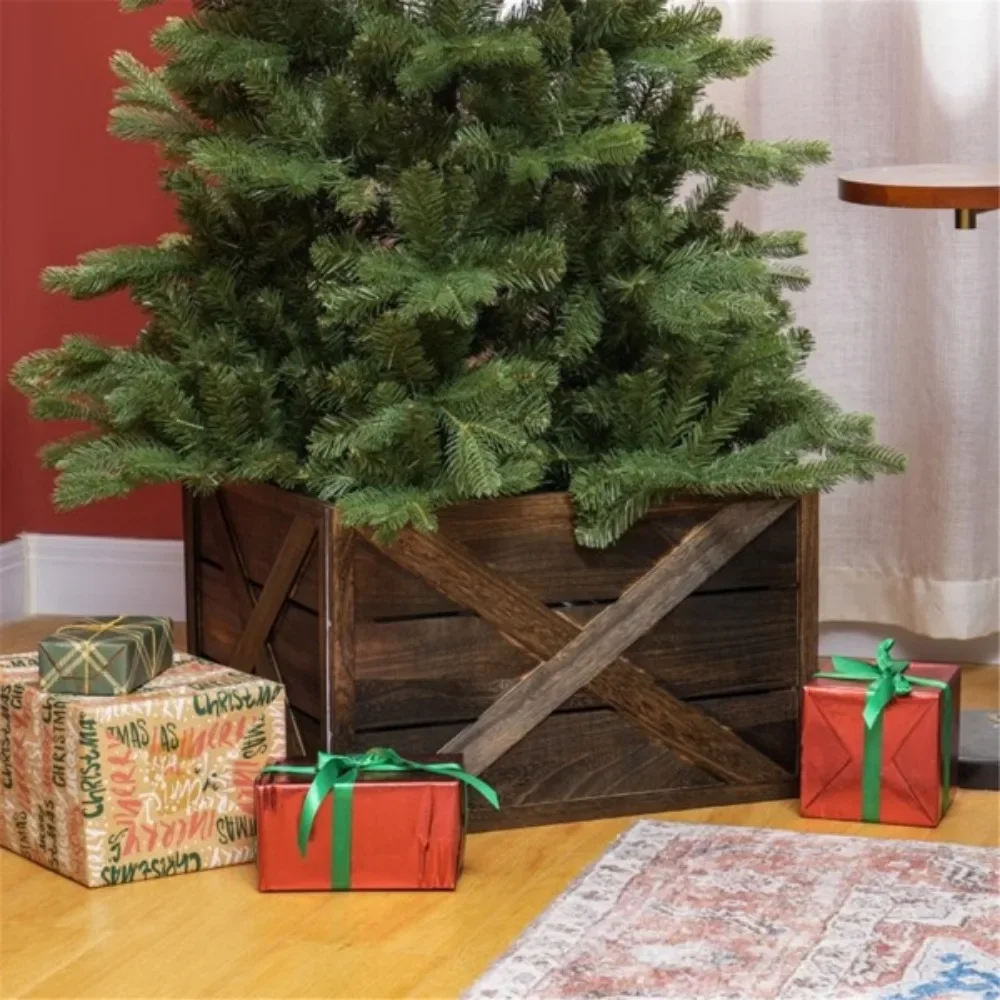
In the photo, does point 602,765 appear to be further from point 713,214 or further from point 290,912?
point 713,214

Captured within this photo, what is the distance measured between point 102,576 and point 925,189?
5.24 ft

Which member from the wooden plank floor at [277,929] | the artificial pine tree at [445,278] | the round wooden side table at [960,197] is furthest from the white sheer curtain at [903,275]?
the wooden plank floor at [277,929]

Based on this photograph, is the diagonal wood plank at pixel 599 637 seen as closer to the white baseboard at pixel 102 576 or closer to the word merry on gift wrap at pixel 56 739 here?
the word merry on gift wrap at pixel 56 739

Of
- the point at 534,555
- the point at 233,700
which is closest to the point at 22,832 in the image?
the point at 233,700

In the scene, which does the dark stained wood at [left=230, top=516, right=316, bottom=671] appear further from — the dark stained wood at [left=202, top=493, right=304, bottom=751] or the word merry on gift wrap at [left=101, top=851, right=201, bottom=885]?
the word merry on gift wrap at [left=101, top=851, right=201, bottom=885]

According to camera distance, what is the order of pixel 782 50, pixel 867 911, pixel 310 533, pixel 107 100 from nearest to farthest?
pixel 867 911 < pixel 310 533 < pixel 782 50 < pixel 107 100

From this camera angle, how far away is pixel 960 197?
89.4 inches

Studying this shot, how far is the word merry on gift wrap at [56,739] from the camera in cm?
204

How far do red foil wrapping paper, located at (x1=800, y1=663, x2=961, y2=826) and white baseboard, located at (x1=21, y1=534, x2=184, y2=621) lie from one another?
4.29ft

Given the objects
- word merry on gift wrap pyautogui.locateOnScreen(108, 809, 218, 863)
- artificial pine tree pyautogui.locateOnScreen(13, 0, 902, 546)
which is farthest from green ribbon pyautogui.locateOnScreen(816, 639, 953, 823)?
word merry on gift wrap pyautogui.locateOnScreen(108, 809, 218, 863)

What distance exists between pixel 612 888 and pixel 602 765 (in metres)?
0.26

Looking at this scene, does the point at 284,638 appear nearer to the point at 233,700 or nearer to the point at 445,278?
the point at 233,700

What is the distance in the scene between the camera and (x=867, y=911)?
1.97 m

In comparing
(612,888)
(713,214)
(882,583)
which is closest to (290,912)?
(612,888)
